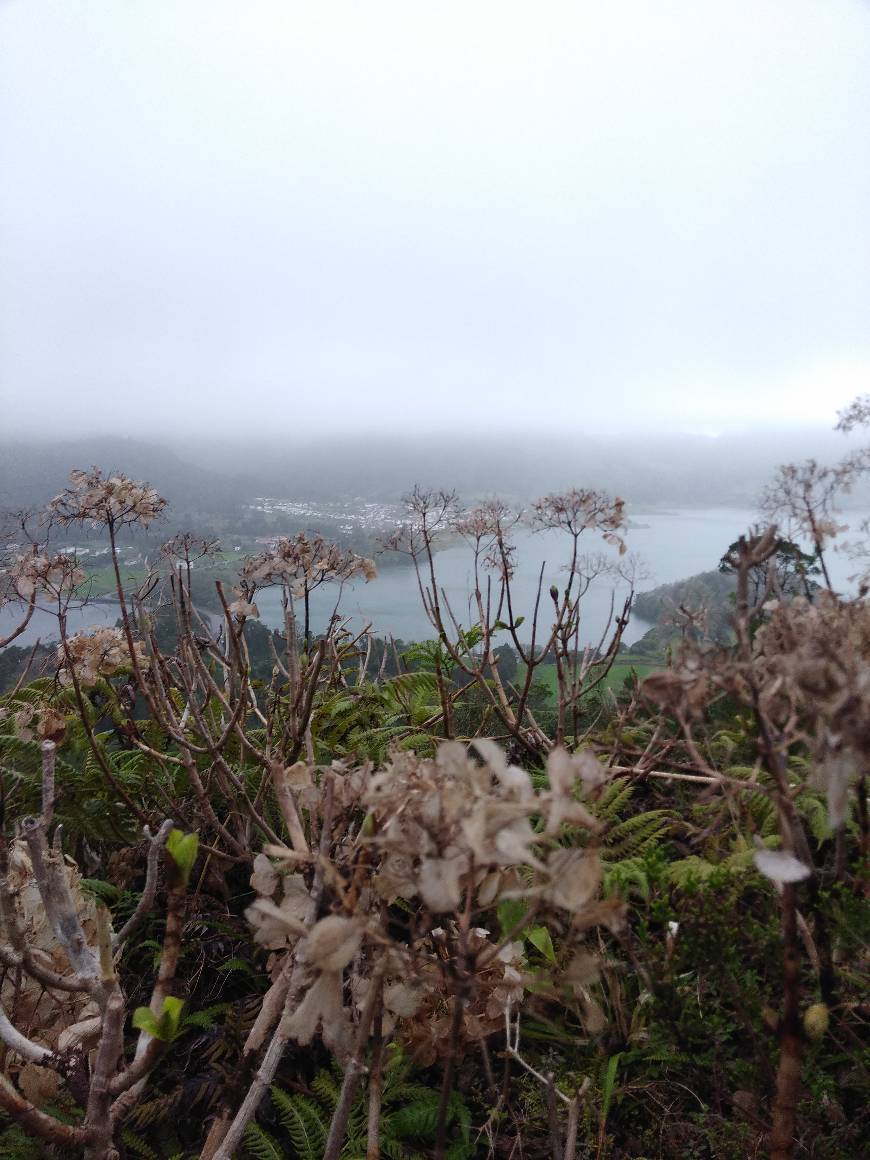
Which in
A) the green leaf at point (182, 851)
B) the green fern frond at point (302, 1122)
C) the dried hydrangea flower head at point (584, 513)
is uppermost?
the dried hydrangea flower head at point (584, 513)

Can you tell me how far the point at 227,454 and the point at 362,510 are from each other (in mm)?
2822

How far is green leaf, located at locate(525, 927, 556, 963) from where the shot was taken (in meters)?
1.40

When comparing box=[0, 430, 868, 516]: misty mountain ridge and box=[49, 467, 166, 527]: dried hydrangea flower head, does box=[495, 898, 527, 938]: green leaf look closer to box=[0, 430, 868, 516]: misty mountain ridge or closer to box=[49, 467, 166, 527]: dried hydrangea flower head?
box=[49, 467, 166, 527]: dried hydrangea flower head

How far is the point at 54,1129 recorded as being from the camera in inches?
32.8

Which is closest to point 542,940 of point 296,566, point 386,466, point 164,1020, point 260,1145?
point 260,1145

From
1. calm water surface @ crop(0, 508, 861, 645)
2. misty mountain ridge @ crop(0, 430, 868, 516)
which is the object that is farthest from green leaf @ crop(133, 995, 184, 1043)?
misty mountain ridge @ crop(0, 430, 868, 516)

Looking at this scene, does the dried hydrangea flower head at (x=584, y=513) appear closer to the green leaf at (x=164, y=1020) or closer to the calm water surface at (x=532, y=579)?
the calm water surface at (x=532, y=579)

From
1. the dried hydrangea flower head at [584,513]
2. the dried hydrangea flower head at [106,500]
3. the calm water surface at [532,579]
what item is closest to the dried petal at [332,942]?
the dried hydrangea flower head at [106,500]

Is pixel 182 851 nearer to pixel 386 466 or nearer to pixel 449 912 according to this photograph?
pixel 449 912

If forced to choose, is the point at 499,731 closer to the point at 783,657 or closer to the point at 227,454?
the point at 783,657

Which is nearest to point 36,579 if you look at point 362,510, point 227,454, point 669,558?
point 362,510

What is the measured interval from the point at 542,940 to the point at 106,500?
1.51 metres

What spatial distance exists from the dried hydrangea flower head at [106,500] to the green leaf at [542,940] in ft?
4.60

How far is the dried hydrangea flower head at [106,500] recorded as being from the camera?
59.9 inches
